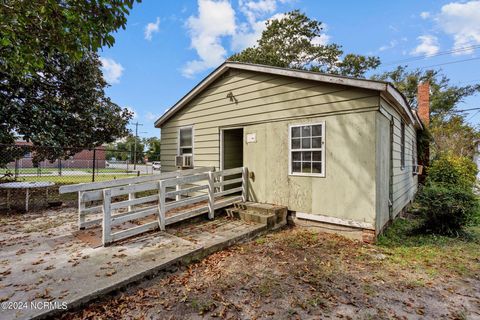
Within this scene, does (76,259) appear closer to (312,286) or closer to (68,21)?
(312,286)

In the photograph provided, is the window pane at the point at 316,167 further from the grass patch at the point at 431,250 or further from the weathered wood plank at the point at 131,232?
the weathered wood plank at the point at 131,232

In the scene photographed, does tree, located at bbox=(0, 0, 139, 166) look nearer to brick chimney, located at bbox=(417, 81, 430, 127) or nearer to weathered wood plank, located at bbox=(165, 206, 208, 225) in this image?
weathered wood plank, located at bbox=(165, 206, 208, 225)

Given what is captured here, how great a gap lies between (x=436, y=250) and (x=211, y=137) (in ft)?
19.2

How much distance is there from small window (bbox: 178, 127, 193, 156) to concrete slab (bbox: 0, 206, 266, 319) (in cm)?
333

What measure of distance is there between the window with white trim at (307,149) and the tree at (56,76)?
4.15 m

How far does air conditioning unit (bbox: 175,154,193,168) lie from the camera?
791 cm

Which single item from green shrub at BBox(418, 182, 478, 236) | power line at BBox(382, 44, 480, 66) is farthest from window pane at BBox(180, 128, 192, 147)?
power line at BBox(382, 44, 480, 66)

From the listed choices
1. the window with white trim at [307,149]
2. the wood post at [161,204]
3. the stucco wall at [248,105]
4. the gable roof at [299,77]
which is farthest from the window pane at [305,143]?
the wood post at [161,204]

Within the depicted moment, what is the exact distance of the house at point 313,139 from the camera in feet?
15.0

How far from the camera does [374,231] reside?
4480 mm

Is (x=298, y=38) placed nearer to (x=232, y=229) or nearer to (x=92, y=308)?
(x=232, y=229)

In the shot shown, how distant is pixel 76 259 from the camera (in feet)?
11.3

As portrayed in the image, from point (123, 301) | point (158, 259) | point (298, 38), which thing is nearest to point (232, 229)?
point (158, 259)

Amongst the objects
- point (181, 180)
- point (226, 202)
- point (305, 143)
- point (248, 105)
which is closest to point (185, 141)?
point (248, 105)
